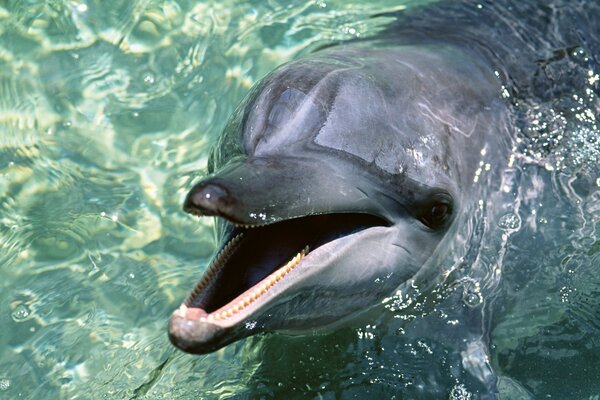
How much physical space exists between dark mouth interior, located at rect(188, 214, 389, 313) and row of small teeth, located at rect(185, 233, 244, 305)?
0.02 m

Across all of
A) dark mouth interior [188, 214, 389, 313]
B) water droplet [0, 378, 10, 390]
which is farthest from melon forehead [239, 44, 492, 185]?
water droplet [0, 378, 10, 390]

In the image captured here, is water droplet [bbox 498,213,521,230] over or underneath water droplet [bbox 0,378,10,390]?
over

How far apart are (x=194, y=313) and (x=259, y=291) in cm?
35

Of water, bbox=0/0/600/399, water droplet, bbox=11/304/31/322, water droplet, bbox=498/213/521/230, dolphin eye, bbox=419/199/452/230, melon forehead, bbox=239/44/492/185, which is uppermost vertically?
melon forehead, bbox=239/44/492/185

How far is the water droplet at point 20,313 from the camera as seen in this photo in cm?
631

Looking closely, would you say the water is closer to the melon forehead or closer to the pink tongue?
the melon forehead

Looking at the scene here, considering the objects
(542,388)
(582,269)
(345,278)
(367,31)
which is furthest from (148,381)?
(367,31)

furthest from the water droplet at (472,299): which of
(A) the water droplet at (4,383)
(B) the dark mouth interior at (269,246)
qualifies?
(A) the water droplet at (4,383)

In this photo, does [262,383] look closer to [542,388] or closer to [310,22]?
[542,388]

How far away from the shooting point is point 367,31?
7777 mm

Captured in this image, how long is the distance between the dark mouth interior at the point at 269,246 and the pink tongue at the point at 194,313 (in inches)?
1.4

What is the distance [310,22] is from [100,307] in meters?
3.25

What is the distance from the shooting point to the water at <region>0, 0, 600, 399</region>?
18.7ft

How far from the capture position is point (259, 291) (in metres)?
4.29
